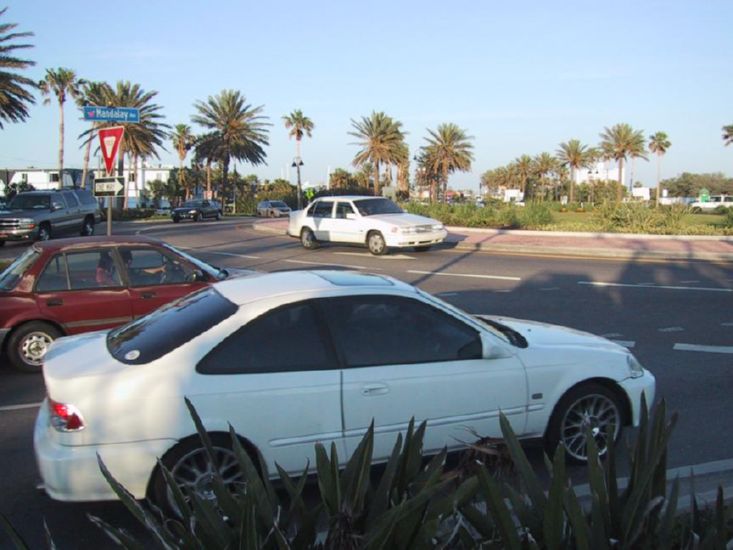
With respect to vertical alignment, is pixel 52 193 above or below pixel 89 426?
above

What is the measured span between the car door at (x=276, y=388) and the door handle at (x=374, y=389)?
6.6 inches

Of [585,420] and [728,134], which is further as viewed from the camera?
[728,134]

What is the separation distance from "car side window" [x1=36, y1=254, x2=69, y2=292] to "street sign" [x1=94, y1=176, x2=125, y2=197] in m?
3.30

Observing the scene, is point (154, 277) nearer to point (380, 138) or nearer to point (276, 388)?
point (276, 388)

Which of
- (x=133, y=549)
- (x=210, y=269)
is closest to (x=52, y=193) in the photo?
(x=210, y=269)

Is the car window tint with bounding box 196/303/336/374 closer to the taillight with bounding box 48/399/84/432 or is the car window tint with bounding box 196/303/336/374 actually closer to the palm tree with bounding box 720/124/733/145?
the taillight with bounding box 48/399/84/432

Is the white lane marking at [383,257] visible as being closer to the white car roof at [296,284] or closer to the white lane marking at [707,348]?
the white lane marking at [707,348]

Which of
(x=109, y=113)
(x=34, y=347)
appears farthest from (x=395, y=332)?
(x=109, y=113)

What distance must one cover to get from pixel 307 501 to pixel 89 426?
1.44 m

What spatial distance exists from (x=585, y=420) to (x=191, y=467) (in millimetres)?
2696

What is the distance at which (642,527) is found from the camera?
7.99 ft

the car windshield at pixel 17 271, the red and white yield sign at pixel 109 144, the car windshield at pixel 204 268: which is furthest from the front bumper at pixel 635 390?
the red and white yield sign at pixel 109 144

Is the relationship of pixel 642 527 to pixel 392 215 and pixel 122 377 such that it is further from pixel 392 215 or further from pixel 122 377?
pixel 392 215

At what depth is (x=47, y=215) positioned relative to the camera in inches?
953
